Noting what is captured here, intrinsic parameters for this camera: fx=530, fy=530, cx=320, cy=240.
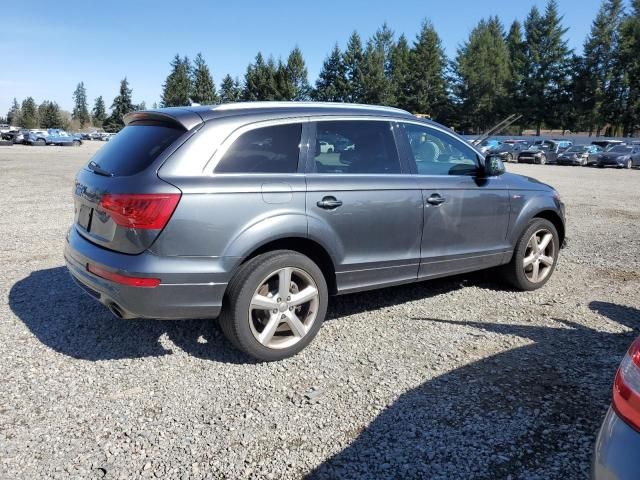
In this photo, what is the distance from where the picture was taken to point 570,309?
5.02 meters

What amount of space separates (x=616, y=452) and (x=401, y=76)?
277 ft

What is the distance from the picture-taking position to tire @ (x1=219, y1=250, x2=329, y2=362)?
358 cm

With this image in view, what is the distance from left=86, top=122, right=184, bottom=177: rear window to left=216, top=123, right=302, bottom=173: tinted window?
0.38 metres

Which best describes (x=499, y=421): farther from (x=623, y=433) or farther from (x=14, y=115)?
(x=14, y=115)

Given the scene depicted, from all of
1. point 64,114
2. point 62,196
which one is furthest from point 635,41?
point 64,114

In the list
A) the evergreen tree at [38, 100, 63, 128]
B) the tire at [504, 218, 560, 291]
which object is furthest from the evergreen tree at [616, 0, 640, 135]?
the evergreen tree at [38, 100, 63, 128]

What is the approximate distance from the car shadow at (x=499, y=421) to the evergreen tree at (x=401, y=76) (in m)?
79.1

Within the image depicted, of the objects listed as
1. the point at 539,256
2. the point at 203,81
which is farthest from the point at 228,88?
the point at 539,256

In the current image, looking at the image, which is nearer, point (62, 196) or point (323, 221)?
point (323, 221)

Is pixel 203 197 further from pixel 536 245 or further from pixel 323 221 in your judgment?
pixel 536 245

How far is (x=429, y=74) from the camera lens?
78.0 m

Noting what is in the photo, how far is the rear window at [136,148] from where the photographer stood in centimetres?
355

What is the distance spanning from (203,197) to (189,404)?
50.7 inches

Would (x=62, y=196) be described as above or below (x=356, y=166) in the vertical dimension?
below
